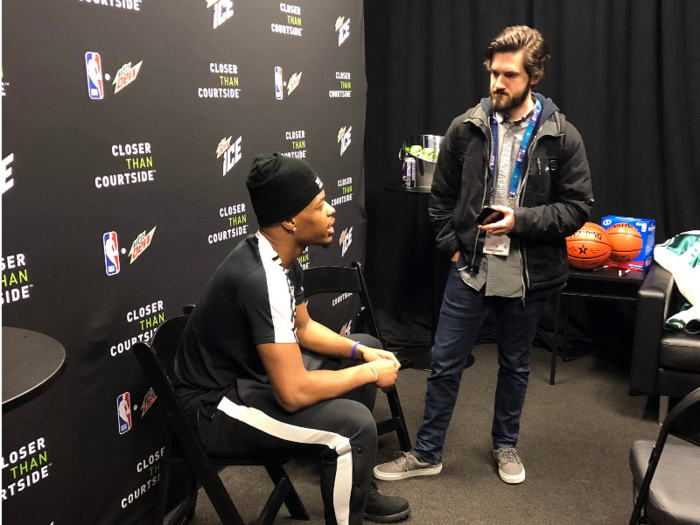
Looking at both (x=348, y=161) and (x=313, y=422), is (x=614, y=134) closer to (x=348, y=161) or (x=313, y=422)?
(x=348, y=161)

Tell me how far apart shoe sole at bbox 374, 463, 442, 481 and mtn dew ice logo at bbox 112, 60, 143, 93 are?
1755 mm

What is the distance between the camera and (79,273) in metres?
2.02

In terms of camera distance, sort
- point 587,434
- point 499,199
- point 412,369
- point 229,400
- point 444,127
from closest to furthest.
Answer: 1. point 229,400
2. point 499,199
3. point 587,434
4. point 412,369
5. point 444,127

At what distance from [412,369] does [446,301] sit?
136cm

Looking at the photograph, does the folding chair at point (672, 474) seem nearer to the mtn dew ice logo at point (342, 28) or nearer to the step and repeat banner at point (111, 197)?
the step and repeat banner at point (111, 197)

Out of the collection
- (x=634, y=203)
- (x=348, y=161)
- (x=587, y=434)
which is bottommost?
(x=587, y=434)

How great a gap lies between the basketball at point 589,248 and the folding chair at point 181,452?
2.10 meters

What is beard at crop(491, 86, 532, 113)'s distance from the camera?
2.35m

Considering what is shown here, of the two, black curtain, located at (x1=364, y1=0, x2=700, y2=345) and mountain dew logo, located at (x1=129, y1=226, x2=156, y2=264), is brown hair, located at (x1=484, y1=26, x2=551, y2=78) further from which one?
black curtain, located at (x1=364, y1=0, x2=700, y2=345)

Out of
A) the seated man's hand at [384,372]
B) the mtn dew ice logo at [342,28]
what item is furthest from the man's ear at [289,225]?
the mtn dew ice logo at [342,28]

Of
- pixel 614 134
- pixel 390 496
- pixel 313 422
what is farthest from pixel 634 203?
pixel 313 422

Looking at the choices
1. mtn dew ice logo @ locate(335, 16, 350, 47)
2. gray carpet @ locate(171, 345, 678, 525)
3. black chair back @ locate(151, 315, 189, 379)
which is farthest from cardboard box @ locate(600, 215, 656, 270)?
black chair back @ locate(151, 315, 189, 379)

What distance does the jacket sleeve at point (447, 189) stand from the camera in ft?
8.20

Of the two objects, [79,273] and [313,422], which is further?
[79,273]
